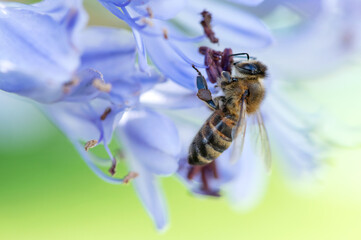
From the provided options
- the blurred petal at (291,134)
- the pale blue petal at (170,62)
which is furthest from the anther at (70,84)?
the blurred petal at (291,134)

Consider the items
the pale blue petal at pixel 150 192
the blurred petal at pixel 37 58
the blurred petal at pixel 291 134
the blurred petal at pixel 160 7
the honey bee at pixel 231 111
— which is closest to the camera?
the blurred petal at pixel 37 58

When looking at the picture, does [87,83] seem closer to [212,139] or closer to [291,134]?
[212,139]

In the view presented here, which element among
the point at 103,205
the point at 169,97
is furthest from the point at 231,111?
the point at 103,205

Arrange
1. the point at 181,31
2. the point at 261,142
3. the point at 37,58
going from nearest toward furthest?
the point at 37,58 < the point at 261,142 < the point at 181,31

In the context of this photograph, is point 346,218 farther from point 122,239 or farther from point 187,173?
point 187,173

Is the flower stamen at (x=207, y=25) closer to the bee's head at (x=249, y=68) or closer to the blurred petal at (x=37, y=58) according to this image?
the bee's head at (x=249, y=68)

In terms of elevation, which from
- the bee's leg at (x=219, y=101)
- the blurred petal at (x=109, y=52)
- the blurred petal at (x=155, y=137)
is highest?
the blurred petal at (x=109, y=52)

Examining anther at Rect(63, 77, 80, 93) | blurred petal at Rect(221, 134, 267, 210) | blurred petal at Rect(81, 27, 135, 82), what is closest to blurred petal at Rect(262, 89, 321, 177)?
blurred petal at Rect(221, 134, 267, 210)
